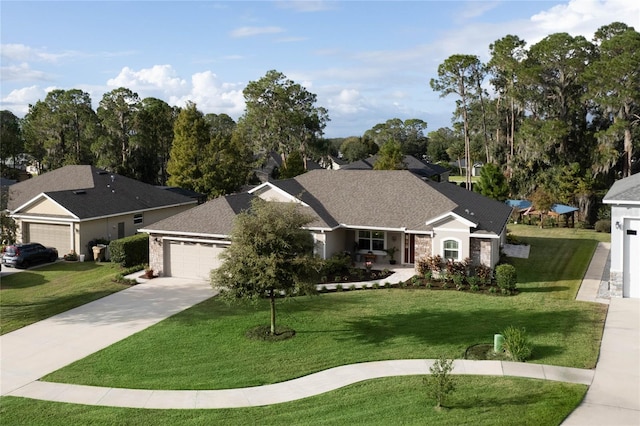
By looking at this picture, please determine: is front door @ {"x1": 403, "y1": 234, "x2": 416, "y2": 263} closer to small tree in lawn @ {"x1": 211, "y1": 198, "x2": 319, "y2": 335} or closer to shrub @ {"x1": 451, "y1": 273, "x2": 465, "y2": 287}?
shrub @ {"x1": 451, "y1": 273, "x2": 465, "y2": 287}

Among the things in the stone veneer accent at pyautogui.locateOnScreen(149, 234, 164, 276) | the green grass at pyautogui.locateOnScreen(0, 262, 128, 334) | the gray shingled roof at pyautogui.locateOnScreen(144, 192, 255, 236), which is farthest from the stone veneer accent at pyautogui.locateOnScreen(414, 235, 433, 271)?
the green grass at pyautogui.locateOnScreen(0, 262, 128, 334)

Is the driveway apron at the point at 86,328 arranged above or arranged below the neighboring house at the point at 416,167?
below

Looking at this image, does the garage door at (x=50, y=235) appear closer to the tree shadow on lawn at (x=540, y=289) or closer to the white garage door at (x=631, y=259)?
the tree shadow on lawn at (x=540, y=289)

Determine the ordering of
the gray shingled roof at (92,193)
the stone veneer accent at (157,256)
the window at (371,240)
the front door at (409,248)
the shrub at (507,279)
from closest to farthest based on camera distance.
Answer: the shrub at (507,279) < the stone veneer accent at (157,256) < the front door at (409,248) < the window at (371,240) < the gray shingled roof at (92,193)

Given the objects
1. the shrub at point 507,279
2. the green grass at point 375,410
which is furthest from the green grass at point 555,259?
the green grass at point 375,410

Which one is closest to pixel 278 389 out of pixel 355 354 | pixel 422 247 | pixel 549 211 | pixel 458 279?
pixel 355 354

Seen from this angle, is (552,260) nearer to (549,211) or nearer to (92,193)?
(549,211)
